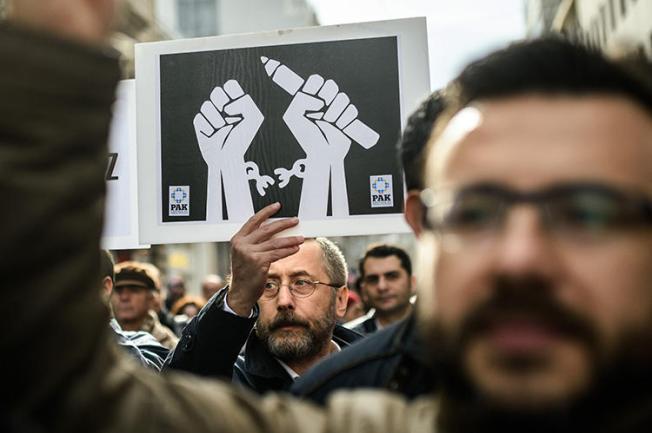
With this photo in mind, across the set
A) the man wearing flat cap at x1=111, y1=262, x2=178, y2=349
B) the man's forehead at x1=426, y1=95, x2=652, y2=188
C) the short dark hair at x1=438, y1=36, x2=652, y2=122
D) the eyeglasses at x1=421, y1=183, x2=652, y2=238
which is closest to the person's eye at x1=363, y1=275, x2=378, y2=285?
the man wearing flat cap at x1=111, y1=262, x2=178, y2=349

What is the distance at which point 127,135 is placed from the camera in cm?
319

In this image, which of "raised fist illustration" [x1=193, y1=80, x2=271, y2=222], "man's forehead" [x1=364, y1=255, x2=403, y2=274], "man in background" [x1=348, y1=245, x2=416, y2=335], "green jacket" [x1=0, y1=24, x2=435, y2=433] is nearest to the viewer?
"green jacket" [x1=0, y1=24, x2=435, y2=433]

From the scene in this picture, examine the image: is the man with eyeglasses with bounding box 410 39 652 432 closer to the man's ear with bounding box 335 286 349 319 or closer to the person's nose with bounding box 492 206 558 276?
the person's nose with bounding box 492 206 558 276

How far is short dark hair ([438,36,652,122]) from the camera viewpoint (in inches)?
52.9

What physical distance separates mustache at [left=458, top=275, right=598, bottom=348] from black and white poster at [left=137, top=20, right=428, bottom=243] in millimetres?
1681

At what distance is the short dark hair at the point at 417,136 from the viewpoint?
6.59ft

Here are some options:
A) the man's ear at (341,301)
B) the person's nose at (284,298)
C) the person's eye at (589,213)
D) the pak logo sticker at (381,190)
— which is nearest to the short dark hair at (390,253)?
the man's ear at (341,301)

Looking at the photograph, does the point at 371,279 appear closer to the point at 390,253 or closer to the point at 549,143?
the point at 390,253

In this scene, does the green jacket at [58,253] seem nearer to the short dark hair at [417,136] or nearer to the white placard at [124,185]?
the short dark hair at [417,136]

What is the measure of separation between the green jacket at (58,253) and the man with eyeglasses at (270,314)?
1.54 m

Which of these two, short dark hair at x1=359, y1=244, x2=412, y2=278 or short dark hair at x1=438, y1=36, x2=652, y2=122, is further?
short dark hair at x1=359, y1=244, x2=412, y2=278

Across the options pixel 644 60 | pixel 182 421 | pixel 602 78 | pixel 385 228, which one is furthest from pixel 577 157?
pixel 385 228

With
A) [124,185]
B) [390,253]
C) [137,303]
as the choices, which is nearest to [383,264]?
[390,253]

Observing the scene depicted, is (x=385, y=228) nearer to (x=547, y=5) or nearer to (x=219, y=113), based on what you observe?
(x=219, y=113)
